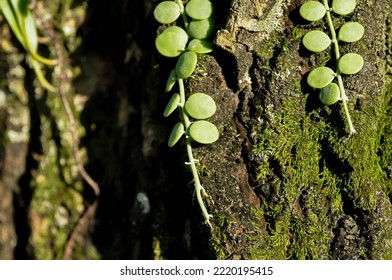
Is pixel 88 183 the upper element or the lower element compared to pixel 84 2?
lower

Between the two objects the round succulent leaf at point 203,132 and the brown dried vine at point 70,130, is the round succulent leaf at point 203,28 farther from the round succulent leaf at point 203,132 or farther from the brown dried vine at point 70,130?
the brown dried vine at point 70,130

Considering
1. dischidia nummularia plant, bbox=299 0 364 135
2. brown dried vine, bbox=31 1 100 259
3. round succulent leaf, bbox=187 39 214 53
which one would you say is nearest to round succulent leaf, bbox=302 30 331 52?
dischidia nummularia plant, bbox=299 0 364 135

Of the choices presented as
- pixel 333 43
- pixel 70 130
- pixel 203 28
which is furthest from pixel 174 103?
pixel 70 130

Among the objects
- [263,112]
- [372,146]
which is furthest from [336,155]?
[263,112]

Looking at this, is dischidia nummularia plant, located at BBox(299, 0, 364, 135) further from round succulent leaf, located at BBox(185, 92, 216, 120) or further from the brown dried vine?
the brown dried vine

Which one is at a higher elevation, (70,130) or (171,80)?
(171,80)

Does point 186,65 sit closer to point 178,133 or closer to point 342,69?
point 178,133

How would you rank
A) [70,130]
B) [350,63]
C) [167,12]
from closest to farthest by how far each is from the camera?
[350,63] < [167,12] < [70,130]
